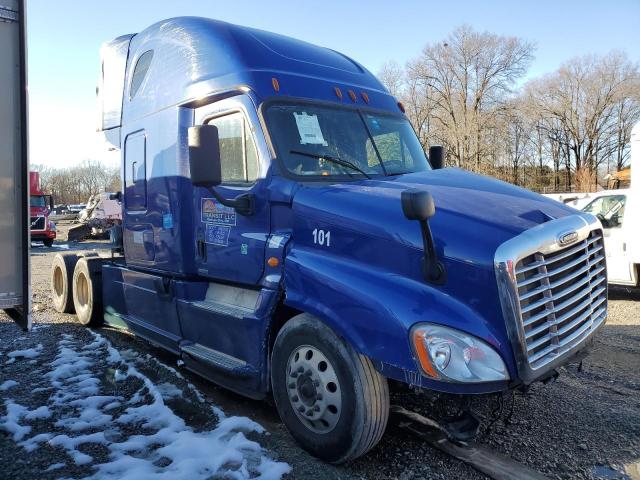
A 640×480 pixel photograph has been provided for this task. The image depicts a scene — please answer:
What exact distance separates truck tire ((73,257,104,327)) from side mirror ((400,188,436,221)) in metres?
5.41

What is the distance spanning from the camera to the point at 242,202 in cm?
398

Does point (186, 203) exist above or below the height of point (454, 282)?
above

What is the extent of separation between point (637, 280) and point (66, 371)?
8735 mm

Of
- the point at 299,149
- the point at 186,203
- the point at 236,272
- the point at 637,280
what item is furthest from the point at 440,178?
the point at 637,280

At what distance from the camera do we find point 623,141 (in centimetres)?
5953

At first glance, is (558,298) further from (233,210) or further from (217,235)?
(217,235)

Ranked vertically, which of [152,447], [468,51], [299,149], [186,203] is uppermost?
[468,51]

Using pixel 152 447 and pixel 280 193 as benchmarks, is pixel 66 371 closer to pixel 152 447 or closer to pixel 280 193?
pixel 152 447

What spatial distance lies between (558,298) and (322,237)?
1533mm

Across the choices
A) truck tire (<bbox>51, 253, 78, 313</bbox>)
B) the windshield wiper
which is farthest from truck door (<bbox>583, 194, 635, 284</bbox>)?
truck tire (<bbox>51, 253, 78, 313</bbox>)

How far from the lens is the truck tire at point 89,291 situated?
6.90m

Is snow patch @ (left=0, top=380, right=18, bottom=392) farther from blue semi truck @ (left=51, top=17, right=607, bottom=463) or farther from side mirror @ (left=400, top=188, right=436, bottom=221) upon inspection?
side mirror @ (left=400, top=188, right=436, bottom=221)

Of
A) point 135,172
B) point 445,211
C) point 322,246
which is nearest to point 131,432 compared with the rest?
point 322,246

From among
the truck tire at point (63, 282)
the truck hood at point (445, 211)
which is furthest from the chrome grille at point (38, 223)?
the truck hood at point (445, 211)
